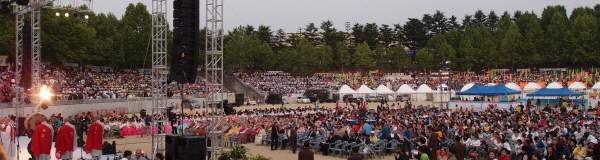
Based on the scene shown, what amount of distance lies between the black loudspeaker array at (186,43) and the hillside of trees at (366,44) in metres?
39.6

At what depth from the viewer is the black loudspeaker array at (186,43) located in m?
13.7

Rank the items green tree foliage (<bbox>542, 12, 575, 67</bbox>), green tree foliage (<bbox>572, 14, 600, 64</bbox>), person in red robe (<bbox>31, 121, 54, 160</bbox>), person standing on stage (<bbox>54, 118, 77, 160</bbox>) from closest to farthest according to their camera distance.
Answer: person in red robe (<bbox>31, 121, 54, 160</bbox>) → person standing on stage (<bbox>54, 118, 77, 160</bbox>) → green tree foliage (<bbox>572, 14, 600, 64</bbox>) → green tree foliage (<bbox>542, 12, 575, 67</bbox>)

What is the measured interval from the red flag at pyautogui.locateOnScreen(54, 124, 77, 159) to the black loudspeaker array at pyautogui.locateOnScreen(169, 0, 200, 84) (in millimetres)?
2735

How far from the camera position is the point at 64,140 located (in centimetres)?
1268

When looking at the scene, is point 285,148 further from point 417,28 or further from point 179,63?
point 417,28

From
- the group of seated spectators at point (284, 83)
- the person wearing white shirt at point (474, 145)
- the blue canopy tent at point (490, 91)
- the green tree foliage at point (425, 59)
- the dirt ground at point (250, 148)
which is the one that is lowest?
the dirt ground at point (250, 148)

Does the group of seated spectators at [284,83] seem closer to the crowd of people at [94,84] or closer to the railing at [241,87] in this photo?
the railing at [241,87]

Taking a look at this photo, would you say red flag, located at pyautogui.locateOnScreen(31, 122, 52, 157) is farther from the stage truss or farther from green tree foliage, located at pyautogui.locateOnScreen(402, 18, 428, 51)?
green tree foliage, located at pyautogui.locateOnScreen(402, 18, 428, 51)

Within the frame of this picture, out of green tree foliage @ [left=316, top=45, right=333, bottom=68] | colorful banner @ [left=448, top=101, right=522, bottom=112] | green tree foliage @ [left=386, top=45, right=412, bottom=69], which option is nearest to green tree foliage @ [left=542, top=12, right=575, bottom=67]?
green tree foliage @ [left=386, top=45, right=412, bottom=69]

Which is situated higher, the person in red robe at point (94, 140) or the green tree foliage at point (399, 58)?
the green tree foliage at point (399, 58)

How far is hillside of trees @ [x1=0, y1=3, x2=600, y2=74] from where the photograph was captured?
56625 mm

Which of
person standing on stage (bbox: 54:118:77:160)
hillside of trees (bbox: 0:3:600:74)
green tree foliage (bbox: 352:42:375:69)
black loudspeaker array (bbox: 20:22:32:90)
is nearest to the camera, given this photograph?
person standing on stage (bbox: 54:118:77:160)

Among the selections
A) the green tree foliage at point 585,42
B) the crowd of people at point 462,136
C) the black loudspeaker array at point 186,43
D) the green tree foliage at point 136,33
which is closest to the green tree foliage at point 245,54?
the green tree foliage at point 136,33

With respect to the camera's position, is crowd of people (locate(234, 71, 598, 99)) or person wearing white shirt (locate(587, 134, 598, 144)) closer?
person wearing white shirt (locate(587, 134, 598, 144))
